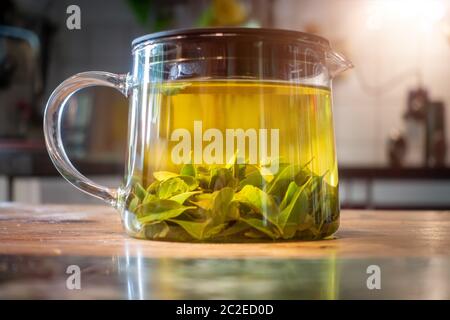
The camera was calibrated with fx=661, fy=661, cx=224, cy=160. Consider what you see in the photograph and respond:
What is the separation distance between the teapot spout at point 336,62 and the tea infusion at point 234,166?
4 cm

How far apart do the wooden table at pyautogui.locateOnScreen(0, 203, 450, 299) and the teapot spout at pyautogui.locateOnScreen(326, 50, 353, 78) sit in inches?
4.7

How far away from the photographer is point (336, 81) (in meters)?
2.44

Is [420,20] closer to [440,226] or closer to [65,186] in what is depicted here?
[65,186]

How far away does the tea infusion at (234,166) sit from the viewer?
398 mm

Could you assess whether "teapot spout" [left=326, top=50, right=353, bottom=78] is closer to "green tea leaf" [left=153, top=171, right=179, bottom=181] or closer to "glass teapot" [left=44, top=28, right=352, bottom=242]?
"glass teapot" [left=44, top=28, right=352, bottom=242]

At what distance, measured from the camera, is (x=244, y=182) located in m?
0.40

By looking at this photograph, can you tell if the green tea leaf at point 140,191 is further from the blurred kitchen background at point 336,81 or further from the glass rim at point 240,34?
the blurred kitchen background at point 336,81

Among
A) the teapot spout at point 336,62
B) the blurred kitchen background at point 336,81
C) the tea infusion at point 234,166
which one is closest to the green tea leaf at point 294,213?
the tea infusion at point 234,166

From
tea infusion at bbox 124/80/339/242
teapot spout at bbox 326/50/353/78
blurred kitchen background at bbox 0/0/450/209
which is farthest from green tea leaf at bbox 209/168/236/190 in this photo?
blurred kitchen background at bbox 0/0/450/209

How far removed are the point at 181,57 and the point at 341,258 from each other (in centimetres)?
17

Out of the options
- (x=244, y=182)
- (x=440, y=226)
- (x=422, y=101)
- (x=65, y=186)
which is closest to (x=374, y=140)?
(x=422, y=101)

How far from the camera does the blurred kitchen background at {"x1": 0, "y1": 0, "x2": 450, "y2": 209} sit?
2.21 m

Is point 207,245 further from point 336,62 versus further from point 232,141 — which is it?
point 336,62

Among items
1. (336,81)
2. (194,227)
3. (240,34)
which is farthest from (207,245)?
(336,81)
